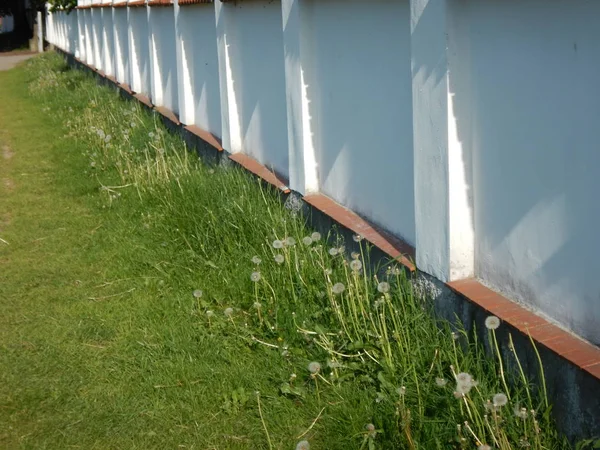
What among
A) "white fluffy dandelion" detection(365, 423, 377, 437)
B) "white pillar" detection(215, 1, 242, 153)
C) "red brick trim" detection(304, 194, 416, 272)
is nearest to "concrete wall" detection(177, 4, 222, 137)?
"white pillar" detection(215, 1, 242, 153)

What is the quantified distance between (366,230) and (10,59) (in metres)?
30.0

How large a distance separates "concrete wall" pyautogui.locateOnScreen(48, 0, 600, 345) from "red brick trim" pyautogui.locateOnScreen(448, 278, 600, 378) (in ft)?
0.15

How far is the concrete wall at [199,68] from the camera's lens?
9.10 metres

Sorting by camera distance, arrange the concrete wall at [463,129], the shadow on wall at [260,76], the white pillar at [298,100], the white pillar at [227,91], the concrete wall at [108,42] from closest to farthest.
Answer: the concrete wall at [463,129] < the white pillar at [298,100] < the shadow on wall at [260,76] < the white pillar at [227,91] < the concrete wall at [108,42]

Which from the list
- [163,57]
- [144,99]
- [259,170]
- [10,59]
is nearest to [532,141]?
[259,170]

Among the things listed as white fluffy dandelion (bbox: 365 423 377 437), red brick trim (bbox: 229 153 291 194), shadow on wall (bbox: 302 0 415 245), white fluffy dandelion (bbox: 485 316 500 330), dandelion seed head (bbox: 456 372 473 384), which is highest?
shadow on wall (bbox: 302 0 415 245)

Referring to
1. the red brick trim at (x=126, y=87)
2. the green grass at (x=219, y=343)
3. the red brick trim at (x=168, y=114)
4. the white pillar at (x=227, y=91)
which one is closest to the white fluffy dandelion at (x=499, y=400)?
the green grass at (x=219, y=343)

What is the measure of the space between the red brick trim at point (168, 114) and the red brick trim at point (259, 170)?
2.73m

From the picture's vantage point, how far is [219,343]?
206 inches

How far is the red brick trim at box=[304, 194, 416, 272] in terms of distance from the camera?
15.9 feet

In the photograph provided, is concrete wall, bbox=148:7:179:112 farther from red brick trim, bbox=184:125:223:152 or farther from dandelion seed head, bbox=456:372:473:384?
dandelion seed head, bbox=456:372:473:384

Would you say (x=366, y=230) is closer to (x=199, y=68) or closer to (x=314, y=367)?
(x=314, y=367)

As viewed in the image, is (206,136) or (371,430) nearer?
(371,430)

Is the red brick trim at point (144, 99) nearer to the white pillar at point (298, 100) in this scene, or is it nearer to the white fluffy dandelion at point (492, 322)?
the white pillar at point (298, 100)
